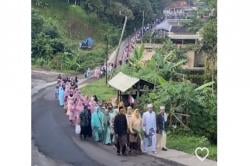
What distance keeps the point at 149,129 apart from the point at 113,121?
0.69ft

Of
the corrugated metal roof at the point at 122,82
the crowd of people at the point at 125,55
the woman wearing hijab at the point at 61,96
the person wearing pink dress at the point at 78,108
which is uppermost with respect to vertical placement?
the crowd of people at the point at 125,55

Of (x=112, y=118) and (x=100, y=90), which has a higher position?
(x=100, y=90)

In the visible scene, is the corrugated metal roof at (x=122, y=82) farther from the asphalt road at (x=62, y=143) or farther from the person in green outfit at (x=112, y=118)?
the asphalt road at (x=62, y=143)

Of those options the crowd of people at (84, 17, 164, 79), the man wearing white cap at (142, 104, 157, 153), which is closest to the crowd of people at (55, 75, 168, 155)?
the man wearing white cap at (142, 104, 157, 153)

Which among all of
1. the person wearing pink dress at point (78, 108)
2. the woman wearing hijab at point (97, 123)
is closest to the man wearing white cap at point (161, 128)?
the woman wearing hijab at point (97, 123)

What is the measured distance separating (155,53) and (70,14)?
0.56 metres

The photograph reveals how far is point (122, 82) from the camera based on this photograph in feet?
11.5

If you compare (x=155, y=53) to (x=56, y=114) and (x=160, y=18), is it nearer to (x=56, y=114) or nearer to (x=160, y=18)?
(x=160, y=18)

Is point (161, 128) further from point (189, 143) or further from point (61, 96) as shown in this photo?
point (61, 96)

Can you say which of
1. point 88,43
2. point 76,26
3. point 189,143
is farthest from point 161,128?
point 76,26

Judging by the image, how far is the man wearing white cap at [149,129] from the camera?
3.47 metres

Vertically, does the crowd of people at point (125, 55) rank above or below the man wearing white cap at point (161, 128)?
A: above

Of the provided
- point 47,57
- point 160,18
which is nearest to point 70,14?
point 47,57
